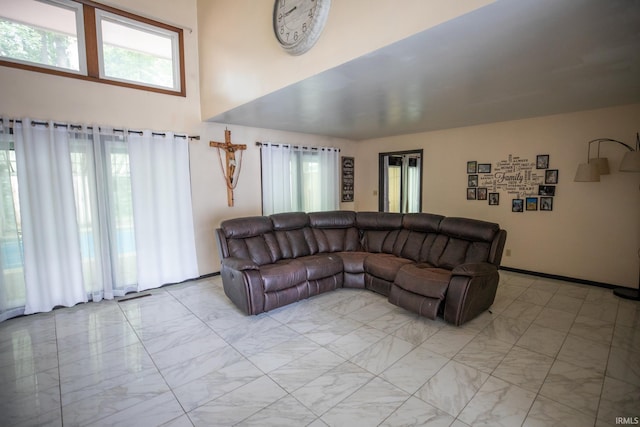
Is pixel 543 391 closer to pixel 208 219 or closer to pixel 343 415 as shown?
pixel 343 415

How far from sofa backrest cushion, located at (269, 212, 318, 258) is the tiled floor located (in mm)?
896

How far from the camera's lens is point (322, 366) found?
224cm

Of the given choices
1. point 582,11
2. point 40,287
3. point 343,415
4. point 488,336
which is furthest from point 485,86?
point 40,287

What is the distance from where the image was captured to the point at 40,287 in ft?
10.4

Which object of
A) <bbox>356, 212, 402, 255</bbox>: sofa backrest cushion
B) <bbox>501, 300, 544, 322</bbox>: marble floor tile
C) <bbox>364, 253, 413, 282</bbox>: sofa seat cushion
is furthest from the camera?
<bbox>356, 212, 402, 255</bbox>: sofa backrest cushion

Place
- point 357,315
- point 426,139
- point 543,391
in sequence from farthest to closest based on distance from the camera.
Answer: point 426,139, point 357,315, point 543,391

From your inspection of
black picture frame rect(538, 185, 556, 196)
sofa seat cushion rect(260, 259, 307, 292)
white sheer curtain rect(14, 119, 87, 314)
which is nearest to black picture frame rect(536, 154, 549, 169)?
black picture frame rect(538, 185, 556, 196)

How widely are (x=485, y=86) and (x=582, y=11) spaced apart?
1.25 m

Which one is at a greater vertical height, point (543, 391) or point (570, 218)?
point (570, 218)

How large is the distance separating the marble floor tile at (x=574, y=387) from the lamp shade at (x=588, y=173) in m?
2.51

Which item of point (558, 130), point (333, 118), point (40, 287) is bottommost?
point (40, 287)

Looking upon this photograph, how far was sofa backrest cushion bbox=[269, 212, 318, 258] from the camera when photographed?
4023 mm

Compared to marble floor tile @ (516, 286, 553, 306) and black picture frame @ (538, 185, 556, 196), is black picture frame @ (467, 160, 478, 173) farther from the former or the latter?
marble floor tile @ (516, 286, 553, 306)

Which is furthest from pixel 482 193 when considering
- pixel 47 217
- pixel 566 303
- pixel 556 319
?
pixel 47 217
